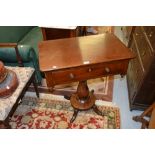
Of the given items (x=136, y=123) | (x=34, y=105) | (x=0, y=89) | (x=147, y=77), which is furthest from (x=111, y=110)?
(x=0, y=89)

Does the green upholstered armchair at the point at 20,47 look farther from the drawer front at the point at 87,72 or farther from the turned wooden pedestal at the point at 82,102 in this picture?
the drawer front at the point at 87,72

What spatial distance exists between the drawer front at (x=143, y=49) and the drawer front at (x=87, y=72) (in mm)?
421

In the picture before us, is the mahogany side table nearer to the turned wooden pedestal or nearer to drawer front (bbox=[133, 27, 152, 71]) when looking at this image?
drawer front (bbox=[133, 27, 152, 71])

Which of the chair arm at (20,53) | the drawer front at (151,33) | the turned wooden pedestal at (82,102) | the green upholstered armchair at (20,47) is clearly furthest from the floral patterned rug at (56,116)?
the drawer front at (151,33)

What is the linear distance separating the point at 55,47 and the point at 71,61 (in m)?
0.24

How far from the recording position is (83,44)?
1.50m

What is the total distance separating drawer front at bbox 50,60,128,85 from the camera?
135cm

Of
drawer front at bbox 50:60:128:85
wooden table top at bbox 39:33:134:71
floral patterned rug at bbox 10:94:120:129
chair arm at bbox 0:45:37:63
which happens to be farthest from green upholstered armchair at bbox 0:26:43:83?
drawer front at bbox 50:60:128:85

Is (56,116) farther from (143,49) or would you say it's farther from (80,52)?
(143,49)

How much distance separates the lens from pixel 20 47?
6.63ft

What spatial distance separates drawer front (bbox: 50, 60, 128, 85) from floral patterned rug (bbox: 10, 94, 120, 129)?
0.76 meters

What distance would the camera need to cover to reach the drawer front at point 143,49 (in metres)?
1.72

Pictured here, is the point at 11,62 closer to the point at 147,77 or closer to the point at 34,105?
the point at 34,105

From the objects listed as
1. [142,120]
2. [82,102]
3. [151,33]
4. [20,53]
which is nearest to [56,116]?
[82,102]
